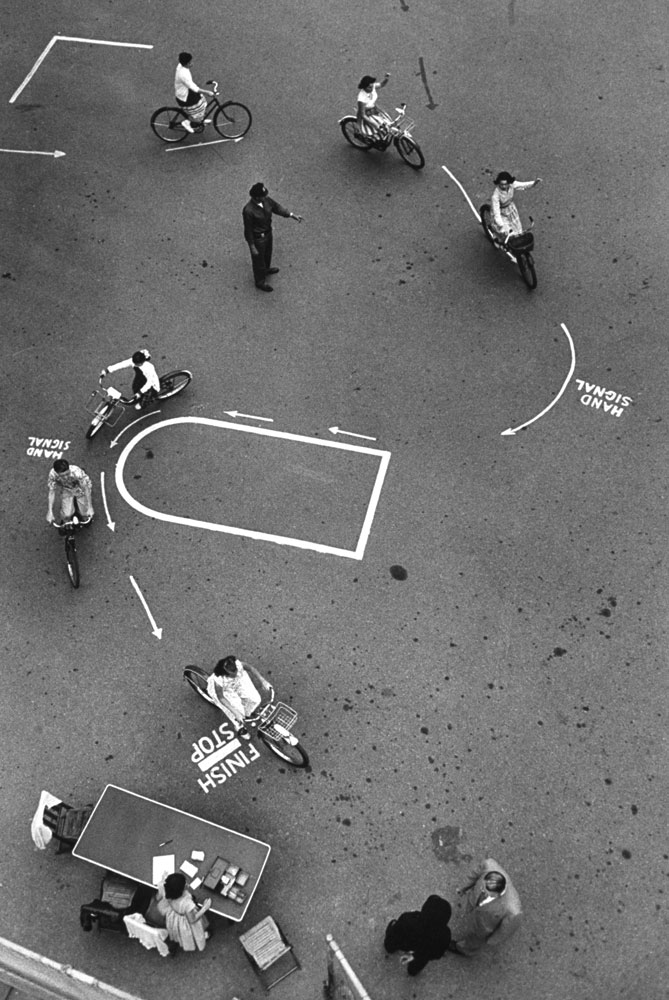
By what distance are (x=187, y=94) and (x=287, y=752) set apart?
12.8 m

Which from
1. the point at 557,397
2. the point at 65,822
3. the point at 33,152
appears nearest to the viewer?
the point at 65,822

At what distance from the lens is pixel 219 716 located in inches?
474

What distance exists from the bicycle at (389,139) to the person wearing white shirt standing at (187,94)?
2.75 metres

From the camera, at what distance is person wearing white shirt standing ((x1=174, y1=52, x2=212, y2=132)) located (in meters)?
17.6

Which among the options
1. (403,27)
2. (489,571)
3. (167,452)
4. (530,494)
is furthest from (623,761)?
(403,27)

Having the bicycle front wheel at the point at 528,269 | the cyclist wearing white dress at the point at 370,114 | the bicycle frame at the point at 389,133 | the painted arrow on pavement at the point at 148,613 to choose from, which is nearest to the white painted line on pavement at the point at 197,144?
the cyclist wearing white dress at the point at 370,114

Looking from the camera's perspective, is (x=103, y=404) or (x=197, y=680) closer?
(x=197, y=680)

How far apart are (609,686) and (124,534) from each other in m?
7.05

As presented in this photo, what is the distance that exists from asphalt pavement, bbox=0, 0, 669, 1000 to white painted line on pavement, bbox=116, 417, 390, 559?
61mm

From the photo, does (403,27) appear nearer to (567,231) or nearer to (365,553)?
(567,231)

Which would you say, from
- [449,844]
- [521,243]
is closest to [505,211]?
[521,243]

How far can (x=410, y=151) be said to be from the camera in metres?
17.9

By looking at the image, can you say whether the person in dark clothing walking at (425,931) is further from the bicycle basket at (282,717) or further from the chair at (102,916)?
the chair at (102,916)

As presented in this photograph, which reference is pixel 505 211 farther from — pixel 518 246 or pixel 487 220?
pixel 518 246
